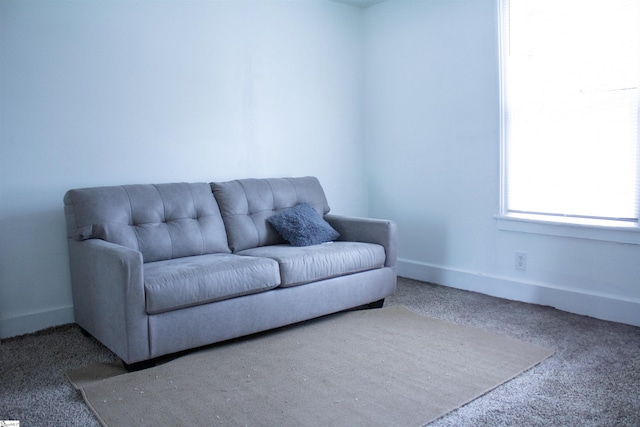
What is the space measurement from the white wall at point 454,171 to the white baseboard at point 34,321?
8.78 ft

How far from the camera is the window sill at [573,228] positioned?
3.07 m

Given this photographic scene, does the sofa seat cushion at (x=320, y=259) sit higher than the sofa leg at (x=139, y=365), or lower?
higher

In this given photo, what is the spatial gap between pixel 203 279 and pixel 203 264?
161mm

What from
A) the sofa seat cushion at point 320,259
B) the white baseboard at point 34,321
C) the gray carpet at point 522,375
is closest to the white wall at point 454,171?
the gray carpet at point 522,375

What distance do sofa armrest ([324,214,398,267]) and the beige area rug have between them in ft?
1.93

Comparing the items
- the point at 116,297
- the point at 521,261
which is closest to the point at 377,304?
the point at 521,261

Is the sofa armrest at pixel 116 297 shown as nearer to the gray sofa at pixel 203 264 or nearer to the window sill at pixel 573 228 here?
the gray sofa at pixel 203 264

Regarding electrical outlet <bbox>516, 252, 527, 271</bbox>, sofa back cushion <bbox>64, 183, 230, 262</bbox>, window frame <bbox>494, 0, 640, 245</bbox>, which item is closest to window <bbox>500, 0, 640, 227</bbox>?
window frame <bbox>494, 0, 640, 245</bbox>

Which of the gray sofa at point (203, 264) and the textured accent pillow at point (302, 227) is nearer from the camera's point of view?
the gray sofa at point (203, 264)

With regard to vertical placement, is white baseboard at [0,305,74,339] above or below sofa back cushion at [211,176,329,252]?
below

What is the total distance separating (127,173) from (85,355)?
126 centimetres

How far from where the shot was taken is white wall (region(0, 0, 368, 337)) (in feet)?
10.2

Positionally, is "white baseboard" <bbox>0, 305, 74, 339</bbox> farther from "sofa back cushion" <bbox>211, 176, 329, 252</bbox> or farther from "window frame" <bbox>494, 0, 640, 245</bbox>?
"window frame" <bbox>494, 0, 640, 245</bbox>

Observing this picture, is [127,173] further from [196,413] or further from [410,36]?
[410,36]
